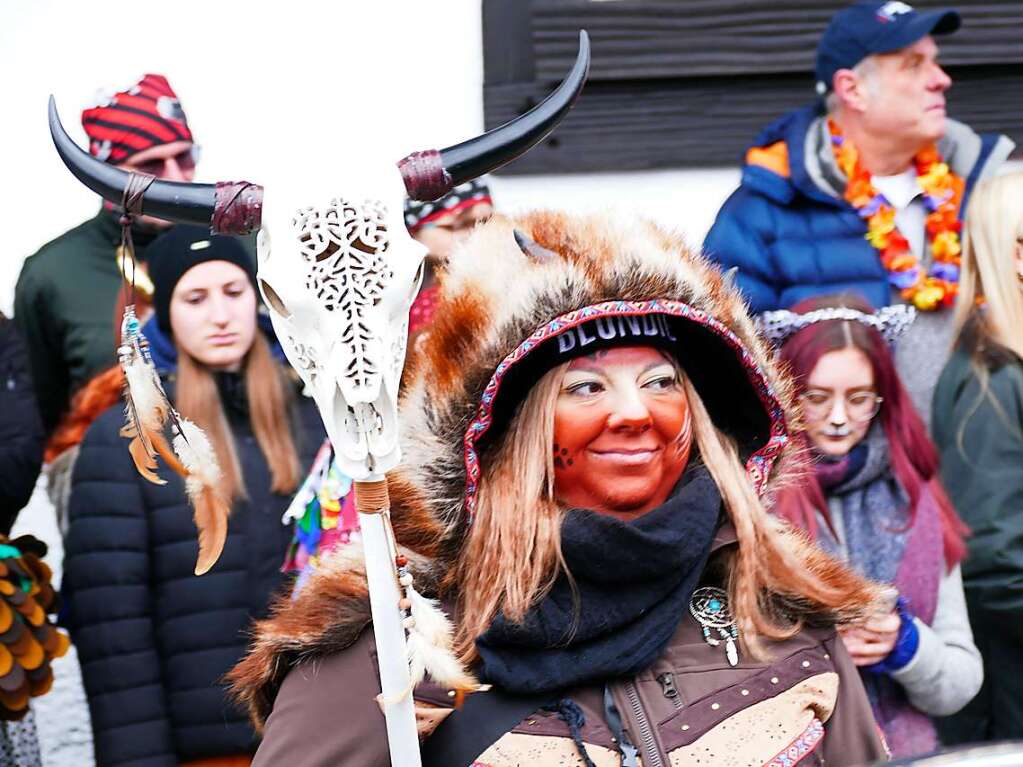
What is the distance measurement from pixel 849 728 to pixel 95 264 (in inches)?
98.3

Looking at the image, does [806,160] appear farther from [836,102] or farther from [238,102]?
[238,102]

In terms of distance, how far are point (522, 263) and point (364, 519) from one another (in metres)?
0.71

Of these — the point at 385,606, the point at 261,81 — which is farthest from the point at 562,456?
the point at 261,81

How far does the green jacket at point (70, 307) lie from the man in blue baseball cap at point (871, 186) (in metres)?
1.56

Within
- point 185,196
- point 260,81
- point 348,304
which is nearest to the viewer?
point 348,304

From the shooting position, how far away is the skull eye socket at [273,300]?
2291 mm

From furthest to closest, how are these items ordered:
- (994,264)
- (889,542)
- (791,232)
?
(791,232) → (994,264) → (889,542)

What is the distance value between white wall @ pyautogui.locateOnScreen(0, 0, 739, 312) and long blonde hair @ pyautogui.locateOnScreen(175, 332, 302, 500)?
40.5 inches

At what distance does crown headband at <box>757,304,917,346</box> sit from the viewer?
416 cm

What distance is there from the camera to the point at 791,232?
4.52 m

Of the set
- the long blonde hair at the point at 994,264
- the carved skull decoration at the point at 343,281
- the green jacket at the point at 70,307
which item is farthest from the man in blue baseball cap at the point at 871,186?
the carved skull decoration at the point at 343,281

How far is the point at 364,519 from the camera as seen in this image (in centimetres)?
232

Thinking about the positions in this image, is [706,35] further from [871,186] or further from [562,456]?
[562,456]

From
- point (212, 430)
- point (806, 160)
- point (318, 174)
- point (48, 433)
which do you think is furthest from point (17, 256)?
point (318, 174)
